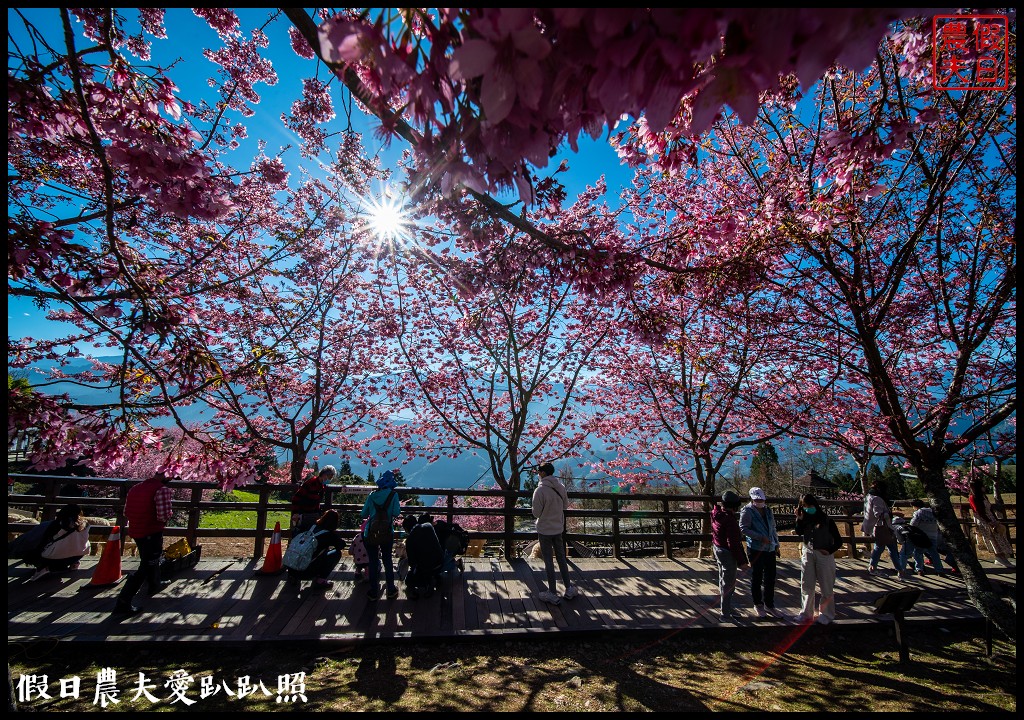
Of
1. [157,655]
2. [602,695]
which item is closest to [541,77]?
[602,695]

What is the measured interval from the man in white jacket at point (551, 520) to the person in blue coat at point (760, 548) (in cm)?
253

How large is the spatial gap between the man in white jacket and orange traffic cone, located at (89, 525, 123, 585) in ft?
19.6

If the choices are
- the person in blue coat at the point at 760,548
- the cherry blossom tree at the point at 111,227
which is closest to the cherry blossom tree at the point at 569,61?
the cherry blossom tree at the point at 111,227

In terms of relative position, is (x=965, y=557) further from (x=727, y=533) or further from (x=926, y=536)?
(x=926, y=536)

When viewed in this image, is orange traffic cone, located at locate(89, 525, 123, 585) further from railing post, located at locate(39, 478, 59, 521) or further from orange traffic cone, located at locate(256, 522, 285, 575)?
railing post, located at locate(39, 478, 59, 521)

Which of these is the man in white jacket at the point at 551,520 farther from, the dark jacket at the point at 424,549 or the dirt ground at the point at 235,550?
the dirt ground at the point at 235,550

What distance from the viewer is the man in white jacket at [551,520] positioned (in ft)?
18.1

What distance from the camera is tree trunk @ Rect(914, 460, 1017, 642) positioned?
4.24m

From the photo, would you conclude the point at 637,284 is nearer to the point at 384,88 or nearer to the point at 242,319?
the point at 384,88

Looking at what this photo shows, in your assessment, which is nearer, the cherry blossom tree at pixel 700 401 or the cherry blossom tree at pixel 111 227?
the cherry blossom tree at pixel 111 227

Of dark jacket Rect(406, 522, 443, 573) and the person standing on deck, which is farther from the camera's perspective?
dark jacket Rect(406, 522, 443, 573)

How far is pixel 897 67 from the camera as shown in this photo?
13.1 ft

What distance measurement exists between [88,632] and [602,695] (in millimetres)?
5570

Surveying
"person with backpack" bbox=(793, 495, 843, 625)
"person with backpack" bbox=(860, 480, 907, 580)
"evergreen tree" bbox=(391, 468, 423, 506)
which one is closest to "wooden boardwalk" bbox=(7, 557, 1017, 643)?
"person with backpack" bbox=(793, 495, 843, 625)
